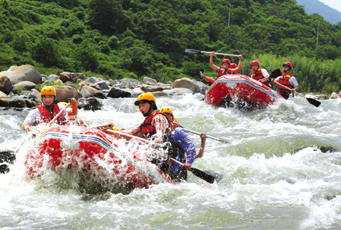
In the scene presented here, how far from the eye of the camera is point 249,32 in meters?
54.6

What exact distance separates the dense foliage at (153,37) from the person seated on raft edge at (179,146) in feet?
54.5

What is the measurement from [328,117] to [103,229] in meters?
9.73

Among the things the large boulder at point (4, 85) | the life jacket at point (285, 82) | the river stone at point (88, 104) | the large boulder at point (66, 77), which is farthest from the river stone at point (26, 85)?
the life jacket at point (285, 82)

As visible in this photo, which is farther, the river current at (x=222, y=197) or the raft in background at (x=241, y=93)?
the raft in background at (x=241, y=93)

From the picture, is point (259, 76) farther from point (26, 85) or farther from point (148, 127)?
point (26, 85)

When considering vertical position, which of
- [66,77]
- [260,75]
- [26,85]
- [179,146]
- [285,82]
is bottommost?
[26,85]

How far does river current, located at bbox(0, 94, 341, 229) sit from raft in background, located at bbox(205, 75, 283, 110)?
9.69 feet

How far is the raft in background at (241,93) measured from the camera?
35.9 feet

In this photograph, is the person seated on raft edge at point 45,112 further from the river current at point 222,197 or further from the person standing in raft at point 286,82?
the person standing in raft at point 286,82

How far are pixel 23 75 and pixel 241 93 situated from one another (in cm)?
897

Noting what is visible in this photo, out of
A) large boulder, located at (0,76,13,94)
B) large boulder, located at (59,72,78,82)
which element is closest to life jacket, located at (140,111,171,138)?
large boulder, located at (0,76,13,94)

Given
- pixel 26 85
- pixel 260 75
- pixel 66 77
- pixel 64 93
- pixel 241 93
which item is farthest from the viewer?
pixel 66 77

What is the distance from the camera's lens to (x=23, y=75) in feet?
49.0

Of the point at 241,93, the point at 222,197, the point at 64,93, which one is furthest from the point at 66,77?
the point at 222,197
